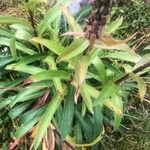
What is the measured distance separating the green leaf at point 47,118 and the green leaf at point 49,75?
0.52 ft

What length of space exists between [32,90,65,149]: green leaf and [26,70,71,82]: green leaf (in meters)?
0.16

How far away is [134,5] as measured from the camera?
4.48m

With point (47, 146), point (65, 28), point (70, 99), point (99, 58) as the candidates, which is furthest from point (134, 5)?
point (47, 146)

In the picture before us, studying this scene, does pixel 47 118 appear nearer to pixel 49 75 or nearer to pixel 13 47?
pixel 49 75

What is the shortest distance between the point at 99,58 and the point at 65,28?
0.57 meters

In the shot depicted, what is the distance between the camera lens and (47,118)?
3107 mm

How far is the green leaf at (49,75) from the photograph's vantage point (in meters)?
3.00

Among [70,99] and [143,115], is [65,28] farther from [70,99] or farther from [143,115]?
[143,115]

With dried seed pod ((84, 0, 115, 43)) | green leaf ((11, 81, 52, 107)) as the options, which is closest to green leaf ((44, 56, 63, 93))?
green leaf ((11, 81, 52, 107))

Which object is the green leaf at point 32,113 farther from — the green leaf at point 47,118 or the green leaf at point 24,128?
the green leaf at point 47,118

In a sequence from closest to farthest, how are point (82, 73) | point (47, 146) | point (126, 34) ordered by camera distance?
point (82, 73) < point (47, 146) < point (126, 34)

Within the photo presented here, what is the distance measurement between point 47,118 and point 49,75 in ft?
1.04

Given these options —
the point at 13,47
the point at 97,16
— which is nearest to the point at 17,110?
the point at 13,47

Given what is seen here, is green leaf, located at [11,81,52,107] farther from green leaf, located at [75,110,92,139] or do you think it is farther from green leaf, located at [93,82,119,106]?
green leaf, located at [93,82,119,106]
